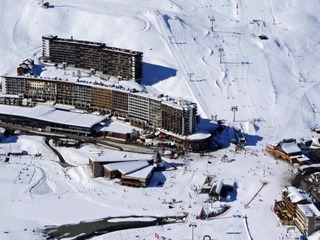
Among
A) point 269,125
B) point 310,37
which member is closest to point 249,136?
point 269,125

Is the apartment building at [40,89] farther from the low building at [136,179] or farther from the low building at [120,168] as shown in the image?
the low building at [136,179]

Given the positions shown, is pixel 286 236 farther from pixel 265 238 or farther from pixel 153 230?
pixel 153 230

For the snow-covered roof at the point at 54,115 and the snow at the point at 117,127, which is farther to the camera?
the snow-covered roof at the point at 54,115

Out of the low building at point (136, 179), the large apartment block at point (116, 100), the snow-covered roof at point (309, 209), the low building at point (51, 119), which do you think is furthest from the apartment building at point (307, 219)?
the low building at point (51, 119)

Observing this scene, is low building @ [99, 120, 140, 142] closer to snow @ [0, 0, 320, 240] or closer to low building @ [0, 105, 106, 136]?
low building @ [0, 105, 106, 136]

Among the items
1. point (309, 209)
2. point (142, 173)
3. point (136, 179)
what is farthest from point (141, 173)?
point (309, 209)

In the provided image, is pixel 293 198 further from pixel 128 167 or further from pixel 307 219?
pixel 128 167

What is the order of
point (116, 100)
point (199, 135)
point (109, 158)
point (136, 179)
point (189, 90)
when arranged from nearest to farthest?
point (136, 179), point (109, 158), point (199, 135), point (116, 100), point (189, 90)
